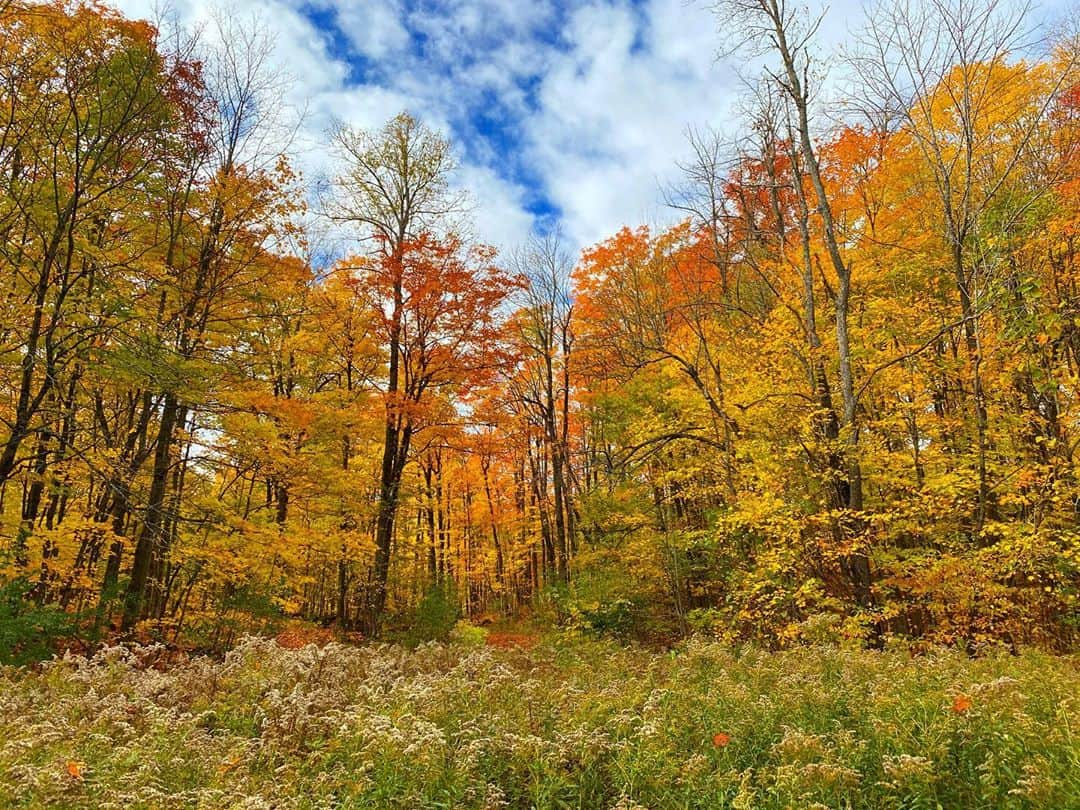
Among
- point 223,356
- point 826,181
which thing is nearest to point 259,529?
point 223,356

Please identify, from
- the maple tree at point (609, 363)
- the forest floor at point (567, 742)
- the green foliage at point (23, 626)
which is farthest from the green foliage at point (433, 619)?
the forest floor at point (567, 742)

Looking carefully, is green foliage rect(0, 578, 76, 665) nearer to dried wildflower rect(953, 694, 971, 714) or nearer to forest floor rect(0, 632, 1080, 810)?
forest floor rect(0, 632, 1080, 810)

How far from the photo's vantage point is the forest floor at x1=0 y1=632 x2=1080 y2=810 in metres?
2.92

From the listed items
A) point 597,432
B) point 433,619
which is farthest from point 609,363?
point 433,619

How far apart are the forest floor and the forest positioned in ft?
0.15

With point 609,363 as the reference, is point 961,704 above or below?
below

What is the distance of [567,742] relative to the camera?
11.8 ft

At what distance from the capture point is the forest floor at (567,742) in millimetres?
2922

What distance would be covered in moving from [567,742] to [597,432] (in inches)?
549

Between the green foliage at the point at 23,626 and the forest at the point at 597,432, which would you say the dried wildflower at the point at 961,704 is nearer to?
the forest at the point at 597,432

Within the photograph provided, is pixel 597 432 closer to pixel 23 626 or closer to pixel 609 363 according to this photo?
pixel 609 363

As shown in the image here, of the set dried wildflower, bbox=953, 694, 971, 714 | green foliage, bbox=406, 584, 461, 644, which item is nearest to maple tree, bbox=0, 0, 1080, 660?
green foliage, bbox=406, 584, 461, 644

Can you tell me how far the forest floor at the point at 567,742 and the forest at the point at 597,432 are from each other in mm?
44

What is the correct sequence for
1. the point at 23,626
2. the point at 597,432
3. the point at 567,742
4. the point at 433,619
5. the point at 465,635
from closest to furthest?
the point at 567,742 → the point at 23,626 → the point at 465,635 → the point at 433,619 → the point at 597,432
